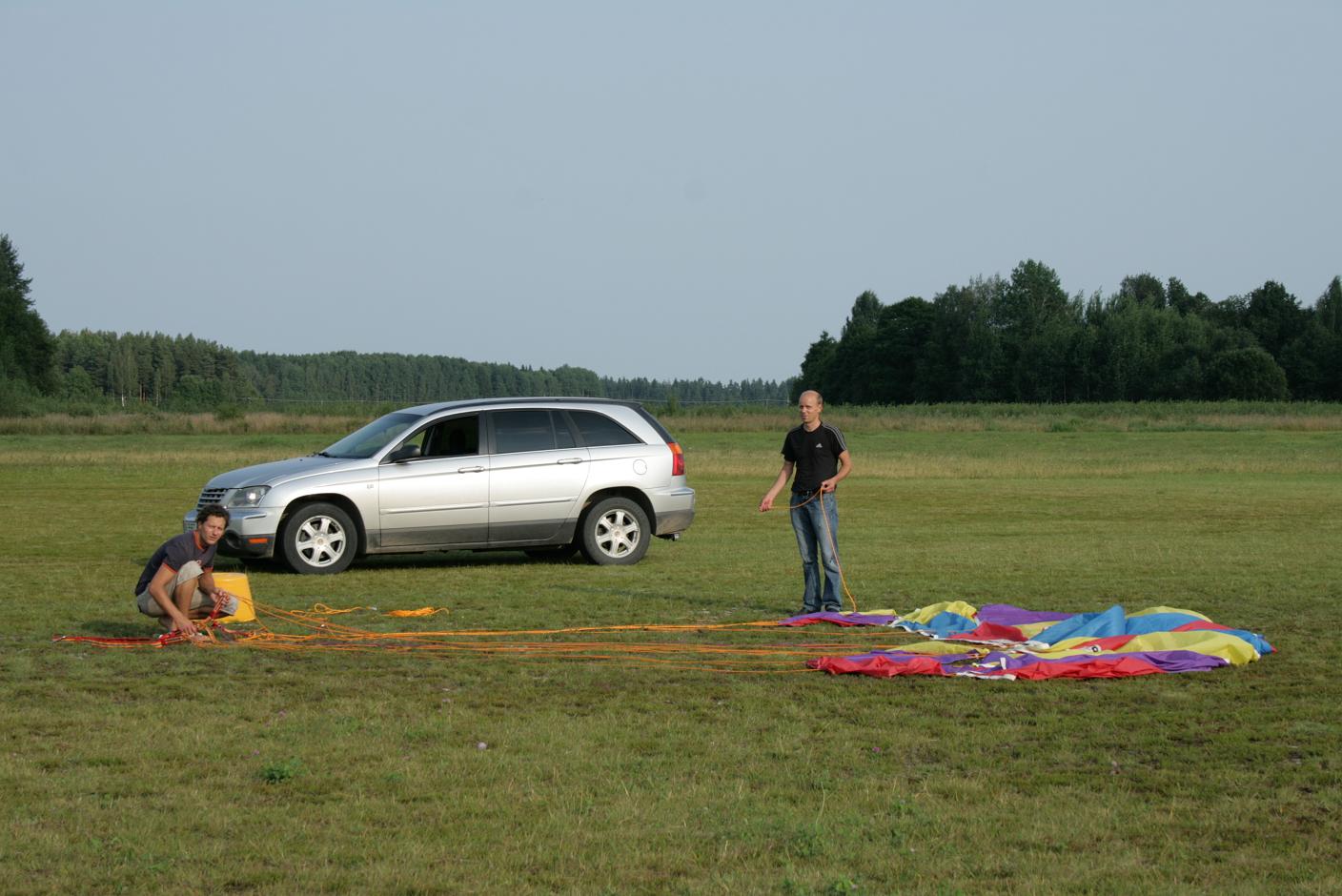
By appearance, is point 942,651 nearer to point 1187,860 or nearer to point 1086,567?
point 1187,860

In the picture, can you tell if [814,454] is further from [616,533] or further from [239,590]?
[239,590]

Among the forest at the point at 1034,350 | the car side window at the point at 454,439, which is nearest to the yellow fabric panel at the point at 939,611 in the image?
the car side window at the point at 454,439

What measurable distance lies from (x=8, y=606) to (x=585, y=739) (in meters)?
7.23

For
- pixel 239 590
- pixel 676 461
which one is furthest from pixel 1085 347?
pixel 239 590

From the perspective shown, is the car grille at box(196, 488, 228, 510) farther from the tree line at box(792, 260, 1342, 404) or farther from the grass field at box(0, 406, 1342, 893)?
the tree line at box(792, 260, 1342, 404)

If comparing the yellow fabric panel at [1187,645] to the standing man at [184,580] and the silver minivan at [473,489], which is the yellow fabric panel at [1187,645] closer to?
the standing man at [184,580]

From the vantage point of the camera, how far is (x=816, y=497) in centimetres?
1183

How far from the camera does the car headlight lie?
14.4 metres

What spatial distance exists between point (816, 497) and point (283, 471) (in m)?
6.13

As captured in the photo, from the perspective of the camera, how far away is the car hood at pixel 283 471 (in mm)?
14578

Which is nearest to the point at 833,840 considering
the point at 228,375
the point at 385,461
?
the point at 385,461

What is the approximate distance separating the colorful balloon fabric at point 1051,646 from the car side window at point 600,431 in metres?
5.15

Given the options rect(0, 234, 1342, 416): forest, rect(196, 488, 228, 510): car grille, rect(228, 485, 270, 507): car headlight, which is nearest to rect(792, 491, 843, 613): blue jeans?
rect(228, 485, 270, 507): car headlight

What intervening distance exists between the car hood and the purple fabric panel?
22.6 ft
